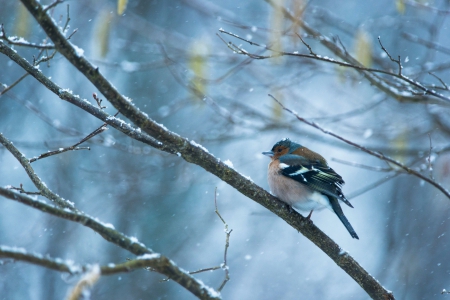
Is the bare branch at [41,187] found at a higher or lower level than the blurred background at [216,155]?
lower

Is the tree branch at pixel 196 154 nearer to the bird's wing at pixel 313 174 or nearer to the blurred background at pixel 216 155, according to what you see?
the bird's wing at pixel 313 174

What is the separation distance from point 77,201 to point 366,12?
9.20m

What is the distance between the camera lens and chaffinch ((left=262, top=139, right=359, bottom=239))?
4.54 meters

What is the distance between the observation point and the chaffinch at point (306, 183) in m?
4.54

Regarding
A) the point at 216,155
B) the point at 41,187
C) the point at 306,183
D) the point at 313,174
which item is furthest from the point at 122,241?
the point at 216,155

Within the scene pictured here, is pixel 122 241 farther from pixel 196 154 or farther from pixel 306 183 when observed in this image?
pixel 306 183

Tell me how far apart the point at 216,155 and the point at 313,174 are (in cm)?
607

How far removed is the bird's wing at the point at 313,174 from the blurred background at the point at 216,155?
22.7 inches

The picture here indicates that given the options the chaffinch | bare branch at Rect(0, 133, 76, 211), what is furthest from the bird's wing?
bare branch at Rect(0, 133, 76, 211)

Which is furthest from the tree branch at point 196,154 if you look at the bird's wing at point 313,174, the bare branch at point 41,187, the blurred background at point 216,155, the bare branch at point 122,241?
A: the blurred background at point 216,155

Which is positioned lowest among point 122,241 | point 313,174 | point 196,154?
point 122,241

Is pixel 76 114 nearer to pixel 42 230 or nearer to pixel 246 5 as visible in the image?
pixel 42 230

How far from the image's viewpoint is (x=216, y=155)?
425 inches

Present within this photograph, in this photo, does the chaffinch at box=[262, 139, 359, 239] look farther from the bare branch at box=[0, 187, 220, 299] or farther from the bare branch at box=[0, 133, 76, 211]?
the bare branch at box=[0, 187, 220, 299]
